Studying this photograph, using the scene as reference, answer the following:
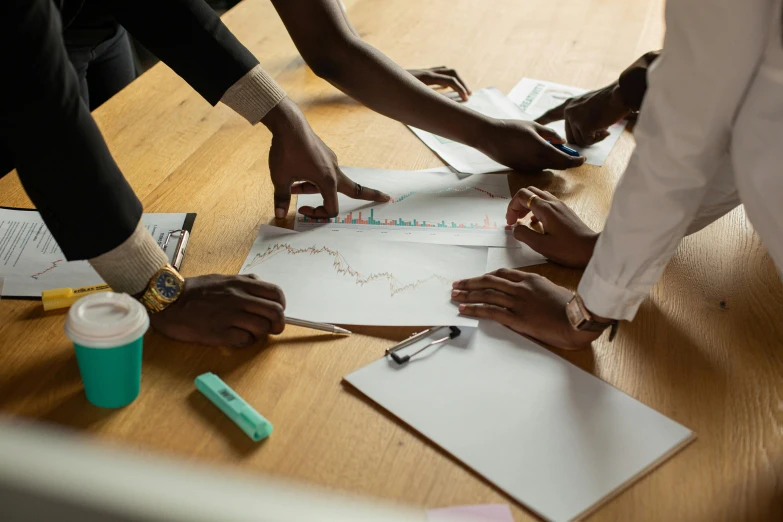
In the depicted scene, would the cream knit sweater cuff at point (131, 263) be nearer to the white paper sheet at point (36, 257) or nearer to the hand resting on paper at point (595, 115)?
the white paper sheet at point (36, 257)

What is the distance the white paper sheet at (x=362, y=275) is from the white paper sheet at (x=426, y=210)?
0.04 metres

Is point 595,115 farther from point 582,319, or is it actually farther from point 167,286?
point 167,286

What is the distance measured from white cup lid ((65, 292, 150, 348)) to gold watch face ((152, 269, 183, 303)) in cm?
15

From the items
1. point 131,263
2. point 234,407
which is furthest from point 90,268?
point 234,407

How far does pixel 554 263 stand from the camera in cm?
118

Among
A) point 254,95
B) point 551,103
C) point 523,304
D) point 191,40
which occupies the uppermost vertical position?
point 191,40

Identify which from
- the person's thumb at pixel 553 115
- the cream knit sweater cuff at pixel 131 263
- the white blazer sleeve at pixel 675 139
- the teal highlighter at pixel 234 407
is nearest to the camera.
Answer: the white blazer sleeve at pixel 675 139

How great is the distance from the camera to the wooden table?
0.81 meters

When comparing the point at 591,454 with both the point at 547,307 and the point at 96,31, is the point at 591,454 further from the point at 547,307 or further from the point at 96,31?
the point at 96,31

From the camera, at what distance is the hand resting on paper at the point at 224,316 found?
3.21 ft

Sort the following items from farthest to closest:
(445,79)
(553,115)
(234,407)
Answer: (445,79) < (553,115) < (234,407)

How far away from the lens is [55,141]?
0.87 m

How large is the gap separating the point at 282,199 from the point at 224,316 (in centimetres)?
34

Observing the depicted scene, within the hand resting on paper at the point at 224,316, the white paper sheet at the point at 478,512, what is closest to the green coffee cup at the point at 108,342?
the hand resting on paper at the point at 224,316
